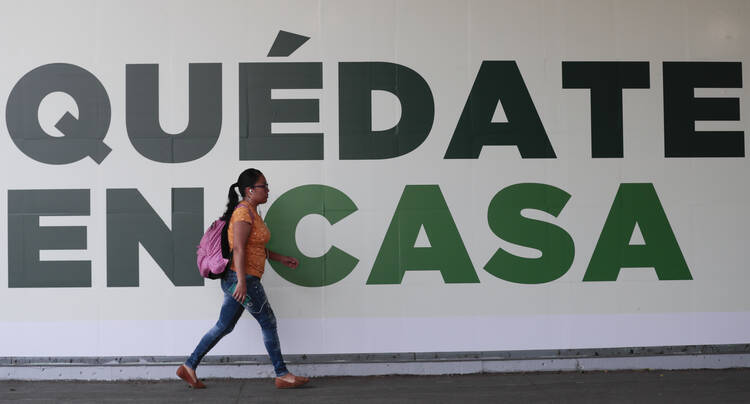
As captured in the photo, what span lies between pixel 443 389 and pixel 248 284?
1892mm

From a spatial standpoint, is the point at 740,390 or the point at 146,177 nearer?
the point at 740,390

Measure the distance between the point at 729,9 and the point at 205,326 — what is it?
5685 millimetres

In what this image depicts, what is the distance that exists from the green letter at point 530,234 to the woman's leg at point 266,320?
2065mm

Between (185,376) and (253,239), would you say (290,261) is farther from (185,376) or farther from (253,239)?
(185,376)

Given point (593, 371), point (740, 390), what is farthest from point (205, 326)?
point (740, 390)

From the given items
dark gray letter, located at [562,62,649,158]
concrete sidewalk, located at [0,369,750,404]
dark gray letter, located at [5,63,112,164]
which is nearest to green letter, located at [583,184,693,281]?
dark gray letter, located at [562,62,649,158]

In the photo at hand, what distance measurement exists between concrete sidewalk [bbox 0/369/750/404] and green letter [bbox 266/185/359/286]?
94 cm

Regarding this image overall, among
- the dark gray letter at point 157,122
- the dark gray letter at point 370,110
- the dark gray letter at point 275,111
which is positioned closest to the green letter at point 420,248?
the dark gray letter at point 370,110

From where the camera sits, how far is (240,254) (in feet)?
19.4

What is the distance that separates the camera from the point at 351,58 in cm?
669

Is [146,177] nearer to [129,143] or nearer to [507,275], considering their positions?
[129,143]

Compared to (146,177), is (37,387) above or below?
below

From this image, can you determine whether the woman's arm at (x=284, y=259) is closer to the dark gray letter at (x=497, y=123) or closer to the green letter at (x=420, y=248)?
the green letter at (x=420, y=248)

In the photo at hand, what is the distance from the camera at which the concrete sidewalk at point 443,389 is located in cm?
602
